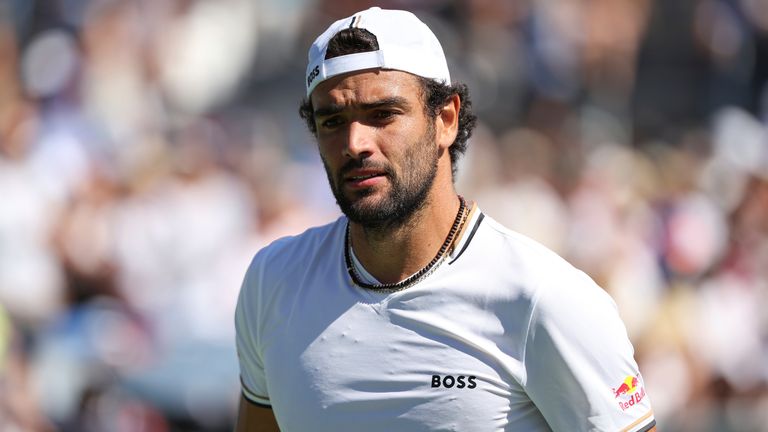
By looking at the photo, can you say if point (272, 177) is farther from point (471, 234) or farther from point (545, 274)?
point (545, 274)

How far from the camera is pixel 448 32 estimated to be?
11.9 m

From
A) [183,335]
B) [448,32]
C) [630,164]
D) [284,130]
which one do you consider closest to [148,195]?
[183,335]

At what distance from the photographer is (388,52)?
329cm

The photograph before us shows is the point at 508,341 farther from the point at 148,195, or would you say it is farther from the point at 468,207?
the point at 148,195

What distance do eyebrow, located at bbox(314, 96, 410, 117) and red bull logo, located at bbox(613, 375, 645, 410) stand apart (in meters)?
0.89

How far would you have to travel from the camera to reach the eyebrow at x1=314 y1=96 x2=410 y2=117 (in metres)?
3.25

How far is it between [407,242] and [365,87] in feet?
1.39

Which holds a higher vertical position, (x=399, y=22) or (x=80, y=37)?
(x=80, y=37)

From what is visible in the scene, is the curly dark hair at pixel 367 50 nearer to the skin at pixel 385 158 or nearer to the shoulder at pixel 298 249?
the skin at pixel 385 158

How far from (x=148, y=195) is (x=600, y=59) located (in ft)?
17.2

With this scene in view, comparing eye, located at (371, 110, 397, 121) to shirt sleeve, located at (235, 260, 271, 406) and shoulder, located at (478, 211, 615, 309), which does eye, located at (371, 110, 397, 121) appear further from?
shirt sleeve, located at (235, 260, 271, 406)

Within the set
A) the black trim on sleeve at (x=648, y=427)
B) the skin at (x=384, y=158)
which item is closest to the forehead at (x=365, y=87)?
the skin at (x=384, y=158)

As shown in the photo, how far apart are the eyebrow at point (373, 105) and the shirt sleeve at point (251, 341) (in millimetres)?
579

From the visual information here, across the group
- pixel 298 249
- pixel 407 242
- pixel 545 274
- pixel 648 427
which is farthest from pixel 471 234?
pixel 648 427
